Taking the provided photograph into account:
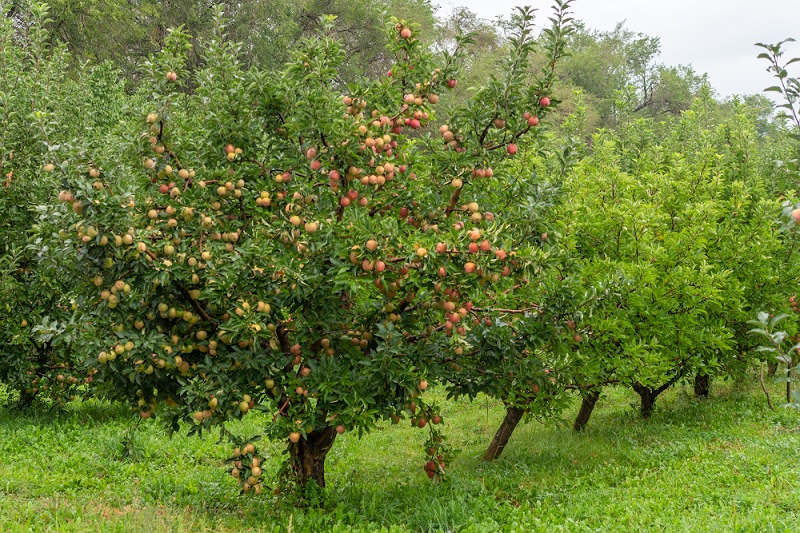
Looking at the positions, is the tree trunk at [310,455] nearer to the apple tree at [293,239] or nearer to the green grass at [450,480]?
the green grass at [450,480]

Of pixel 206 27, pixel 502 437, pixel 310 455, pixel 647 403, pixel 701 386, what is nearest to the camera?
pixel 310 455

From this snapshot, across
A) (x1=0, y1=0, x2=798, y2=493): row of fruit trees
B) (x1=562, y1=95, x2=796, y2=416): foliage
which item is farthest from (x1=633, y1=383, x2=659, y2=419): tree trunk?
(x1=0, y1=0, x2=798, y2=493): row of fruit trees

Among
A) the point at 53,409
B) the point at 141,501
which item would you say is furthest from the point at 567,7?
the point at 53,409

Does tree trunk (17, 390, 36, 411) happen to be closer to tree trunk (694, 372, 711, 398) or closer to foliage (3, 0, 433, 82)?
tree trunk (694, 372, 711, 398)

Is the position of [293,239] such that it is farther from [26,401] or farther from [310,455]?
[26,401]

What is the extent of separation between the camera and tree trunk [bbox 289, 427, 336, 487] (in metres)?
6.83

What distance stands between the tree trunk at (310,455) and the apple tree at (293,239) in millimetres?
504

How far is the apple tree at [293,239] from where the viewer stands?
556cm

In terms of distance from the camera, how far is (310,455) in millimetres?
6871

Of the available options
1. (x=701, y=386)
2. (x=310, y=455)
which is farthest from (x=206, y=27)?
(x=310, y=455)

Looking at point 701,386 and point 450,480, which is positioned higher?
point 701,386

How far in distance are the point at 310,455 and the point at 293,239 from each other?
7.73 feet

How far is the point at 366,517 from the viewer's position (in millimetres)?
6562

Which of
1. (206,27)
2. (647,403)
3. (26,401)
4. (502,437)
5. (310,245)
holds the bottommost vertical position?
(502,437)
